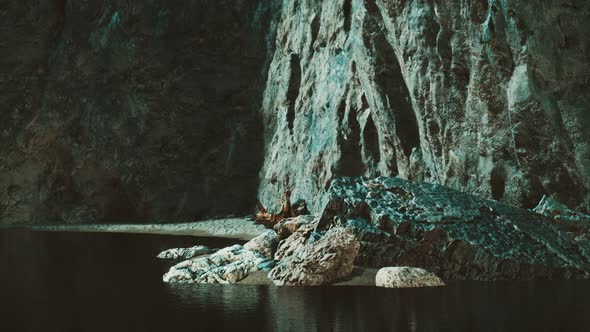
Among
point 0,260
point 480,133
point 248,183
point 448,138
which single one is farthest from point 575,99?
point 248,183

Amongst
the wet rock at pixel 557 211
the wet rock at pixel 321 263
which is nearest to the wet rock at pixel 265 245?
the wet rock at pixel 321 263

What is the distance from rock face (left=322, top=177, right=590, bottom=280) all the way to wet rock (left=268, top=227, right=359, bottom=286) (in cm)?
56

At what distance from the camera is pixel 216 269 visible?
8.52 metres

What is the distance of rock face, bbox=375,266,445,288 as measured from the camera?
7.55m

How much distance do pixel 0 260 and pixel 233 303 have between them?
19.3 ft

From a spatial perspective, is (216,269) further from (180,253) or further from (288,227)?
(180,253)

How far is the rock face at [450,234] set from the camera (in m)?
8.40

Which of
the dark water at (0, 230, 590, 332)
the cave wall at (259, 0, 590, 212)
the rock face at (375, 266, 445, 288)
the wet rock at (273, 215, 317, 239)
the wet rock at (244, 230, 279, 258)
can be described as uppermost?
the cave wall at (259, 0, 590, 212)

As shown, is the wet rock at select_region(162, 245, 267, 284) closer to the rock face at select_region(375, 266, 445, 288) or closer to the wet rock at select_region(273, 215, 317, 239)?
the wet rock at select_region(273, 215, 317, 239)

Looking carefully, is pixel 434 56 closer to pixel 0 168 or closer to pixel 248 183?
pixel 248 183

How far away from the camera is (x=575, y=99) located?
10.2 meters

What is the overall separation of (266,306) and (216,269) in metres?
2.21

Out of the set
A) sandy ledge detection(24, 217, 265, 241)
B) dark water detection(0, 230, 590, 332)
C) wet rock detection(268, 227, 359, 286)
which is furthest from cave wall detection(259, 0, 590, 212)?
wet rock detection(268, 227, 359, 286)

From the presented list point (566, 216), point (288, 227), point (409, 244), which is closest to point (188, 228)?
point (288, 227)
